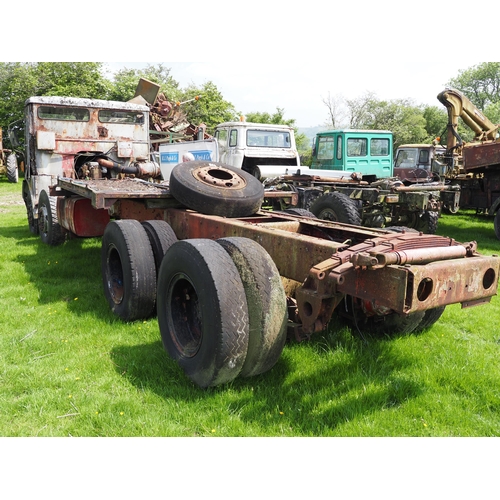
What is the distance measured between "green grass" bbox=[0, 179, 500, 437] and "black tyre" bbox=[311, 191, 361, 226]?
10.8ft

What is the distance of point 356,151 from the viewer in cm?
1390

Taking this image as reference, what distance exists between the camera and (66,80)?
26.5 meters

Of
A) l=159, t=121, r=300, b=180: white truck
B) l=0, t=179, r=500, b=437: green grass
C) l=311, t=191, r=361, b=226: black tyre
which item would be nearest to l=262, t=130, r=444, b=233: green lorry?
l=311, t=191, r=361, b=226: black tyre

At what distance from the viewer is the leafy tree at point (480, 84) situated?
Result: 158ft

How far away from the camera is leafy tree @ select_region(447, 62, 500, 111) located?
158 feet

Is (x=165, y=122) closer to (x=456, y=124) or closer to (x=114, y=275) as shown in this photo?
(x=456, y=124)

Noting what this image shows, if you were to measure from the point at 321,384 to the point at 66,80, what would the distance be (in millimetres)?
26991

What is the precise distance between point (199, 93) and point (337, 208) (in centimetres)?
2572

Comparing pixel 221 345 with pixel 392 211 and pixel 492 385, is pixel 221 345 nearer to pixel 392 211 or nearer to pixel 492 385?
pixel 492 385

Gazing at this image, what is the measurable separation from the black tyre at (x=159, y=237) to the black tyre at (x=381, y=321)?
1.61 metres

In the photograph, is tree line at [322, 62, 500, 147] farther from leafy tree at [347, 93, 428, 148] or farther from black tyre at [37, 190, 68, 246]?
black tyre at [37, 190, 68, 246]

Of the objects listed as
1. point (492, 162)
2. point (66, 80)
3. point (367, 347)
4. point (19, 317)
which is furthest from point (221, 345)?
point (66, 80)

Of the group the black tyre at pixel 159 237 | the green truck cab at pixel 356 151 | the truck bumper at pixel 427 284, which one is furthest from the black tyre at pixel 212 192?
the green truck cab at pixel 356 151

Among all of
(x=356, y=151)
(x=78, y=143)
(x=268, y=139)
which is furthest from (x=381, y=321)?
(x=356, y=151)
